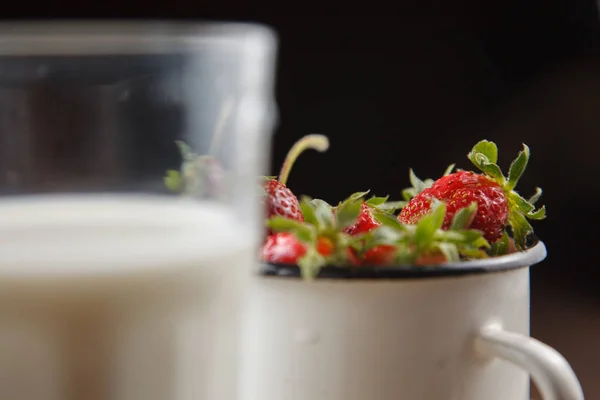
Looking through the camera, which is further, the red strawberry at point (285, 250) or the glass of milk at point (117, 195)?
the red strawberry at point (285, 250)

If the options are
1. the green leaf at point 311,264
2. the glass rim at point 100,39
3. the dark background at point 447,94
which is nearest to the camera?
the glass rim at point 100,39

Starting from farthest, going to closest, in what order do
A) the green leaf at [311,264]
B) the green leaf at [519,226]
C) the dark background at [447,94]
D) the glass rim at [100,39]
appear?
the dark background at [447,94]
the green leaf at [519,226]
the green leaf at [311,264]
the glass rim at [100,39]

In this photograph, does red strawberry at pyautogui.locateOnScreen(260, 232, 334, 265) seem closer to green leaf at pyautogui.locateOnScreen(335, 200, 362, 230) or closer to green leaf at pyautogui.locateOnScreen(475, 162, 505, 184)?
green leaf at pyautogui.locateOnScreen(335, 200, 362, 230)

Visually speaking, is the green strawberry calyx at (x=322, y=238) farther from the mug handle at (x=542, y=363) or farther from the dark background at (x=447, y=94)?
the dark background at (x=447, y=94)

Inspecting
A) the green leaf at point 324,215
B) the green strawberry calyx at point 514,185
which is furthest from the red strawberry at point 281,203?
the green strawberry calyx at point 514,185

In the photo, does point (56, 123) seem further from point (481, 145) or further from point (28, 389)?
point (481, 145)

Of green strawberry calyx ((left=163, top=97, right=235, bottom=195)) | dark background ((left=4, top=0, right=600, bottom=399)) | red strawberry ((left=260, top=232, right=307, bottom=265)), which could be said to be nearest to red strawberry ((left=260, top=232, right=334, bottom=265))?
red strawberry ((left=260, top=232, right=307, bottom=265))
